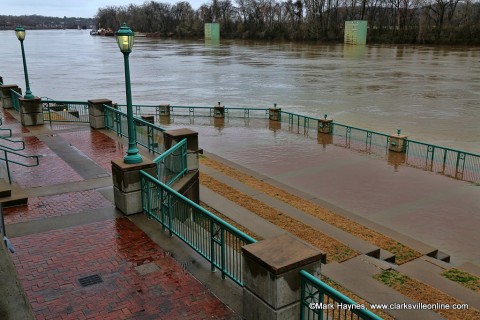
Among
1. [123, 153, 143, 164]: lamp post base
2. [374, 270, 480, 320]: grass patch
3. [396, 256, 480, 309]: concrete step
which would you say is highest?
[123, 153, 143, 164]: lamp post base

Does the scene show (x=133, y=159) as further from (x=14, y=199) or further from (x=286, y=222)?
(x=286, y=222)

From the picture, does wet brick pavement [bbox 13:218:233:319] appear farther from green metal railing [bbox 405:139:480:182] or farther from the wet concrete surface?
green metal railing [bbox 405:139:480:182]

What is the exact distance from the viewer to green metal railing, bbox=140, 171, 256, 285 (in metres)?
7.61

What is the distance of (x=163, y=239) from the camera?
→ 367 inches

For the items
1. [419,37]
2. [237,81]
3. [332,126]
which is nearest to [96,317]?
[332,126]

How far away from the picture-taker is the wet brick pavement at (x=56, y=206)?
35.1 ft

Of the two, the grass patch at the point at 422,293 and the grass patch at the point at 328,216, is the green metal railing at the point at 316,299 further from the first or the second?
the grass patch at the point at 328,216

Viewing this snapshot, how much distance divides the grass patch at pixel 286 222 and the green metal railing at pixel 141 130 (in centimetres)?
248

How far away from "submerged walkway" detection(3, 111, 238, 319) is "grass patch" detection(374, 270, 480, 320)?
4.60 m

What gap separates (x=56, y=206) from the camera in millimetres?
11273

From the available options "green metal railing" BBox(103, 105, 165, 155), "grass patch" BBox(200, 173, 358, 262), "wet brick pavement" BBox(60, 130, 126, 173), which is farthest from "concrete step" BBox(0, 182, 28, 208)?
"grass patch" BBox(200, 173, 358, 262)

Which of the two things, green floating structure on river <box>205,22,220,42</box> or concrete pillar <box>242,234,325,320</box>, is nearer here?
concrete pillar <box>242,234,325,320</box>

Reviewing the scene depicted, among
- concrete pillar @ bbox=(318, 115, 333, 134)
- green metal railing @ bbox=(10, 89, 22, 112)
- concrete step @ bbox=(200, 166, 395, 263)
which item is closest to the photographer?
concrete step @ bbox=(200, 166, 395, 263)

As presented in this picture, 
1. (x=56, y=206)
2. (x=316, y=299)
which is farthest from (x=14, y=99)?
(x=316, y=299)
